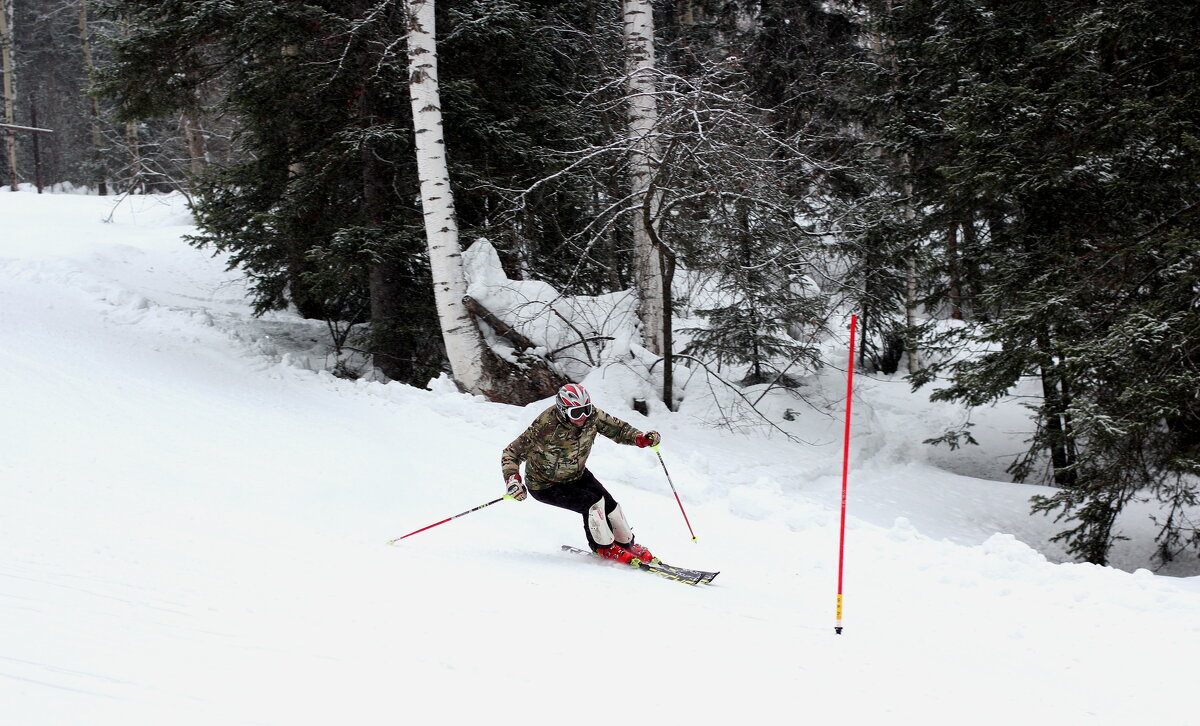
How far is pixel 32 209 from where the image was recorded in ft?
81.0

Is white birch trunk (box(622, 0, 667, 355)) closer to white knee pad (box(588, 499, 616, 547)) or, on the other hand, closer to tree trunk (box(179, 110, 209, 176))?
white knee pad (box(588, 499, 616, 547))

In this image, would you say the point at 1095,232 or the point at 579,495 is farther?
the point at 1095,232

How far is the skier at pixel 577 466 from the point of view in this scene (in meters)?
6.91

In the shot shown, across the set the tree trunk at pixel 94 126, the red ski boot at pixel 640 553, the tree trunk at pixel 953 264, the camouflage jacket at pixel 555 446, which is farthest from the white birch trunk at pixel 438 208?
the tree trunk at pixel 94 126

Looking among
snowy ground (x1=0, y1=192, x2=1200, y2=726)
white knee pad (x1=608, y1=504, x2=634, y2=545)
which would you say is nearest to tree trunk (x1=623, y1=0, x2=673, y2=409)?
snowy ground (x1=0, y1=192, x2=1200, y2=726)

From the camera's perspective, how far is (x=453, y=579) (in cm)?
580

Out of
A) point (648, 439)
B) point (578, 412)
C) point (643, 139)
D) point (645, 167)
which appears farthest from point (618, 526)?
point (645, 167)

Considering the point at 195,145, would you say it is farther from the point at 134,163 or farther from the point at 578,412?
the point at 578,412

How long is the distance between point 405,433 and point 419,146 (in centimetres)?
403

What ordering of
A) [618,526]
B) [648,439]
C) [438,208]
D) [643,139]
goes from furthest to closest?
[438,208] < [643,139] < [618,526] < [648,439]

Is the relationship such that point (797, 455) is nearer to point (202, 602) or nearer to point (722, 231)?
point (722, 231)

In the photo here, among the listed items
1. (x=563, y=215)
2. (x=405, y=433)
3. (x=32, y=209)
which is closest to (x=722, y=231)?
(x=563, y=215)

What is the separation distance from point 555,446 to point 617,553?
1082 millimetres

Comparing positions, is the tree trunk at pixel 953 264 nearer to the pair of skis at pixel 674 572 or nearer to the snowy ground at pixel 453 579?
the snowy ground at pixel 453 579
